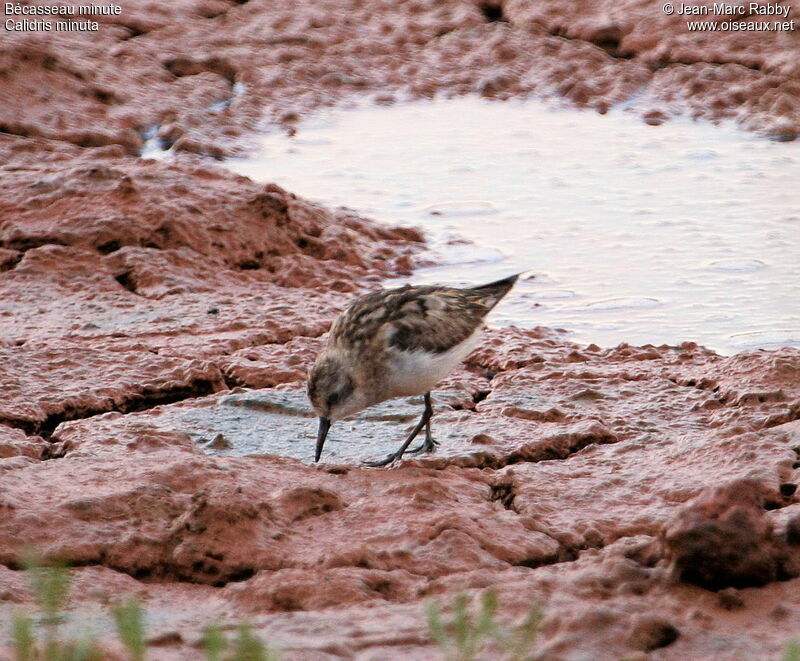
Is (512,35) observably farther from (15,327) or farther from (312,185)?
(15,327)

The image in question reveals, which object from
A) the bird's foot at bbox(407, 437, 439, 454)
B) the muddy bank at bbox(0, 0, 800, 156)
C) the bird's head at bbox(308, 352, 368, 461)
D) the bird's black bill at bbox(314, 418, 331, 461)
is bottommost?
the bird's foot at bbox(407, 437, 439, 454)

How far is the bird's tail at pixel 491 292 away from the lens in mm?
6023

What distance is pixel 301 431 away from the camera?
5.85m

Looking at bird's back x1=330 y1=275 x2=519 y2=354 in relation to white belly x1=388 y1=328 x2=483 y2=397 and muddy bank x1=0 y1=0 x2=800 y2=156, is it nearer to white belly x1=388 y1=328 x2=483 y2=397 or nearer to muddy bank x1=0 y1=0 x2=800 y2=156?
white belly x1=388 y1=328 x2=483 y2=397

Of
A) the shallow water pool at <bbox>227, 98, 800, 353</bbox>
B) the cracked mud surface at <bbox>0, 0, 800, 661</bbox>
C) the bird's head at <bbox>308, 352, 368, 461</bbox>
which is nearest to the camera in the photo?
the cracked mud surface at <bbox>0, 0, 800, 661</bbox>

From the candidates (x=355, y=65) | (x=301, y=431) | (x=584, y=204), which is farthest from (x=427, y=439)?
(x=355, y=65)

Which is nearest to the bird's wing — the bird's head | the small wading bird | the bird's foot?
the small wading bird

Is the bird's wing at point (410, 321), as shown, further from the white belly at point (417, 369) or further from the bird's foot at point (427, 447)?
the bird's foot at point (427, 447)

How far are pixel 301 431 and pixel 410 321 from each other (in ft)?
2.49

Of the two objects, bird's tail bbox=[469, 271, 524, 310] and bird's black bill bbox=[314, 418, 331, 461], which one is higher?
bird's tail bbox=[469, 271, 524, 310]

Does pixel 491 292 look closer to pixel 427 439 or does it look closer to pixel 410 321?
pixel 410 321

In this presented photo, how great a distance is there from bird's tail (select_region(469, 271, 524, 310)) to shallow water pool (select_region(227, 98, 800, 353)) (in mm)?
1329

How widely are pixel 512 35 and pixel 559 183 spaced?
3.21 meters

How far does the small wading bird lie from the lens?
17.8ft
